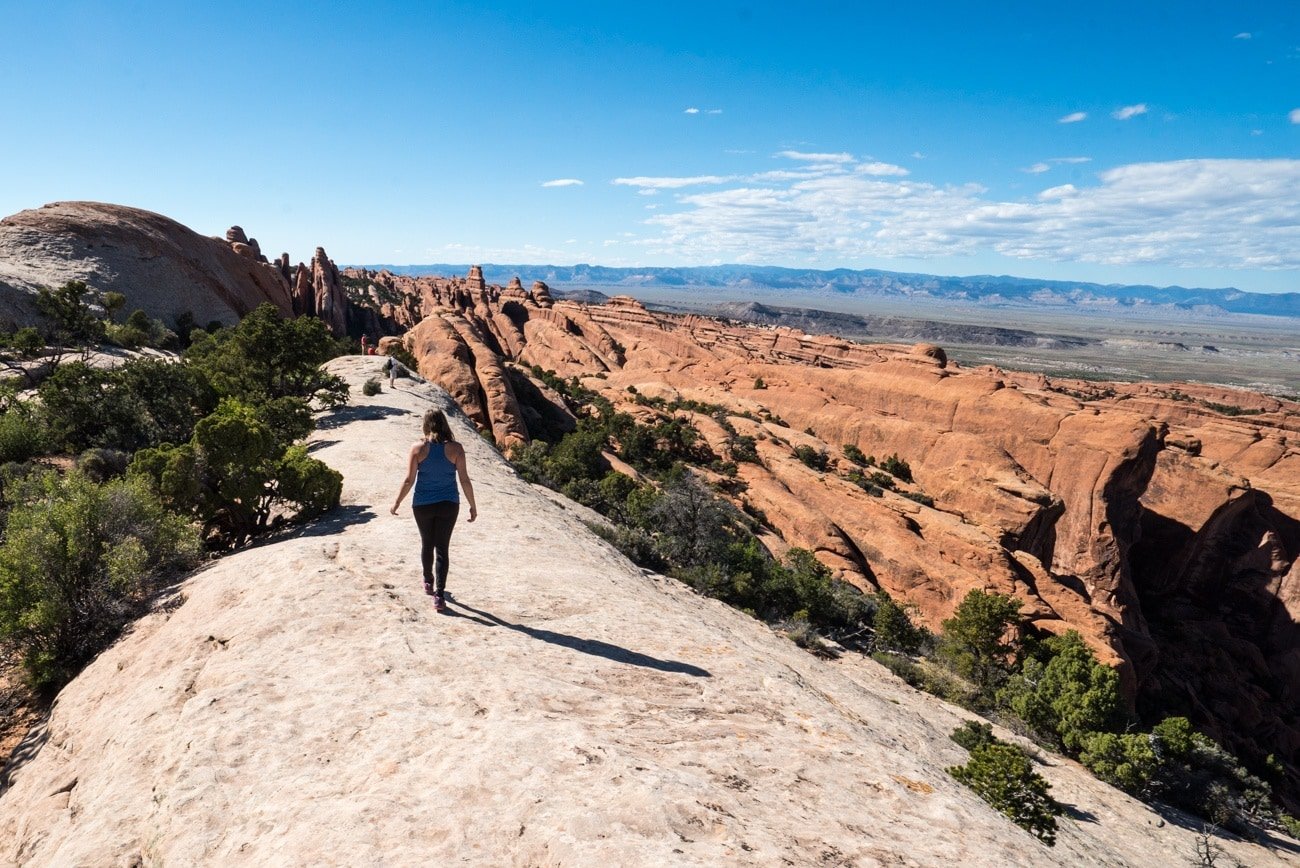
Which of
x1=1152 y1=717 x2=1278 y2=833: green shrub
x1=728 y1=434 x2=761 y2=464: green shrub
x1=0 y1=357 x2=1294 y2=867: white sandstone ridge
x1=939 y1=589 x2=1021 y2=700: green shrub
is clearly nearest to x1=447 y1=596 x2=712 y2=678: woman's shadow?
x1=0 y1=357 x2=1294 y2=867: white sandstone ridge

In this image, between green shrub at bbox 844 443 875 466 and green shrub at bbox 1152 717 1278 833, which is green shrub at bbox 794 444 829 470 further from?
green shrub at bbox 1152 717 1278 833

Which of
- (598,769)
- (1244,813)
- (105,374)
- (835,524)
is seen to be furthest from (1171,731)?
(105,374)

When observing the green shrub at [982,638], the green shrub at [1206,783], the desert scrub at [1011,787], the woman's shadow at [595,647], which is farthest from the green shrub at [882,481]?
the woman's shadow at [595,647]

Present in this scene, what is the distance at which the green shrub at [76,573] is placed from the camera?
9281mm

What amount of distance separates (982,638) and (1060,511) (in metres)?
14.1

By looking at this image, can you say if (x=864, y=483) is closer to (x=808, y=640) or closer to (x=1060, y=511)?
(x=1060, y=511)

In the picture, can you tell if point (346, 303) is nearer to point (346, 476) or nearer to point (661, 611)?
point (346, 476)

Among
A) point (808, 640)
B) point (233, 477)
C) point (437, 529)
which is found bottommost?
point (808, 640)

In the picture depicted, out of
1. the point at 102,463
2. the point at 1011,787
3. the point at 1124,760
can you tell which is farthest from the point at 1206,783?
the point at 102,463

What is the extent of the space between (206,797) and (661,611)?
7.50 m

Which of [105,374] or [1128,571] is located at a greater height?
[105,374]

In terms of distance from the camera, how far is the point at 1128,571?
34.8 m

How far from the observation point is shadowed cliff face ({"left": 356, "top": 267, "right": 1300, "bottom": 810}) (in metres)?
29.1

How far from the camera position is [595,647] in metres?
8.96
